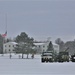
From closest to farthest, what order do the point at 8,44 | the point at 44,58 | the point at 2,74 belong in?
1. the point at 2,74
2. the point at 44,58
3. the point at 8,44

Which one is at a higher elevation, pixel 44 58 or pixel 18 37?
pixel 18 37

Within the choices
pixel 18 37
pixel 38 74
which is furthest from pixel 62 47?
pixel 38 74

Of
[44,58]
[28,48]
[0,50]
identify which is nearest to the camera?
[44,58]

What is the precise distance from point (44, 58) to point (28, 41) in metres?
45.2

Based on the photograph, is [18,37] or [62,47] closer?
[18,37]

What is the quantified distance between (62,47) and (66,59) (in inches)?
5857

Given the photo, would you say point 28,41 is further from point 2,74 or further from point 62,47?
point 62,47

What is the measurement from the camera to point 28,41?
92.3 m

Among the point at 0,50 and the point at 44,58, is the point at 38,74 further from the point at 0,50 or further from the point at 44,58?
the point at 0,50

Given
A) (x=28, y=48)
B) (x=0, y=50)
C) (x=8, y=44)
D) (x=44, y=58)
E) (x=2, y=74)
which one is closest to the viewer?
(x=2, y=74)

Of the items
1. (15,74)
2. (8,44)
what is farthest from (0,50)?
(15,74)

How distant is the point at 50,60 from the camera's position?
157ft

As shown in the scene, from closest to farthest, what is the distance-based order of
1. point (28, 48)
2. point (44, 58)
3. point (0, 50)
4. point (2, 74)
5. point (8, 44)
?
1. point (2, 74)
2. point (44, 58)
3. point (28, 48)
4. point (0, 50)
5. point (8, 44)

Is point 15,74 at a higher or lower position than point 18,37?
lower
